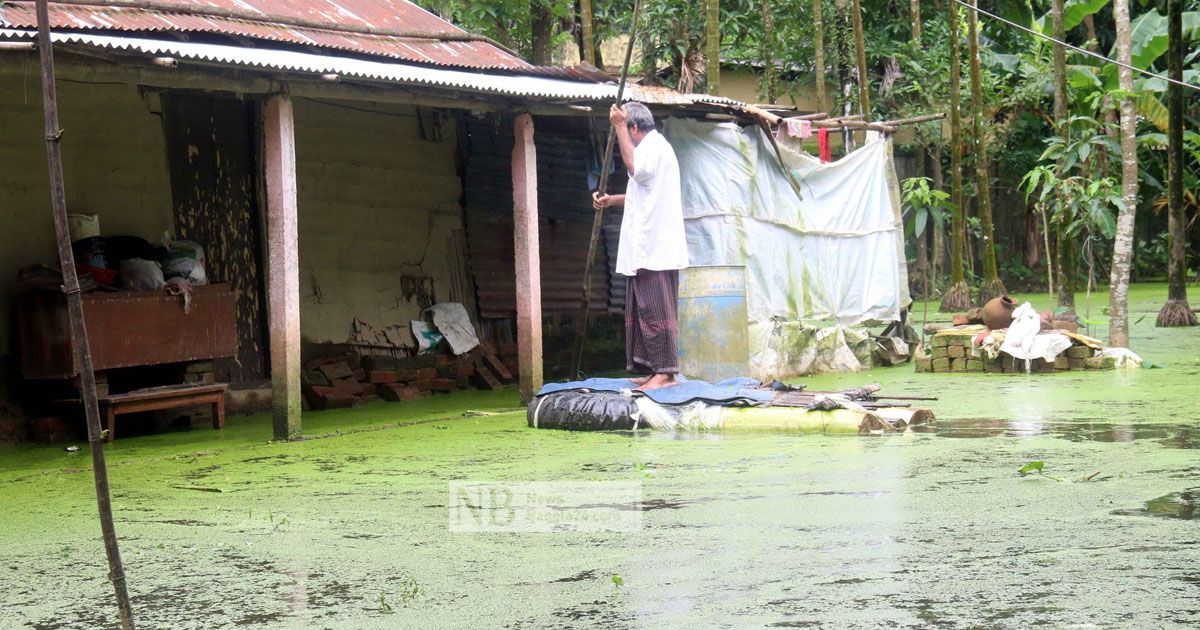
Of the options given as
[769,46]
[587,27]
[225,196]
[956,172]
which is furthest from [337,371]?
[956,172]

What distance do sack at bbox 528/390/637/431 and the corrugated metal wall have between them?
3.46 metres

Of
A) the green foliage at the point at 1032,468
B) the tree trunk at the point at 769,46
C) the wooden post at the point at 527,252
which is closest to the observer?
the green foliage at the point at 1032,468

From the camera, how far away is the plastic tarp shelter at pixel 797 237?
10.7 meters

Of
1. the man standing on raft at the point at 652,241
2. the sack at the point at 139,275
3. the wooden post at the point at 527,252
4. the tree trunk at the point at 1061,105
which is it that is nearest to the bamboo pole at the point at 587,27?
the tree trunk at the point at 1061,105

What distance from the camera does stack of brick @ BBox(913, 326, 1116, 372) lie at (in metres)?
10.8

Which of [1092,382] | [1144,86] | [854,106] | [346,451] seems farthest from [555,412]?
[1144,86]

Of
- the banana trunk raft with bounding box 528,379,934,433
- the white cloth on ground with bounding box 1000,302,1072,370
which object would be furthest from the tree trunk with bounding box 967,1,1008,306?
the banana trunk raft with bounding box 528,379,934,433

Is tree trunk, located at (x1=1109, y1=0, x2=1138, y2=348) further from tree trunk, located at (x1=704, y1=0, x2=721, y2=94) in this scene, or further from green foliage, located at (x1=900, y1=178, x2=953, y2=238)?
green foliage, located at (x1=900, y1=178, x2=953, y2=238)

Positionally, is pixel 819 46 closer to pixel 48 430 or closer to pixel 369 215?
pixel 369 215

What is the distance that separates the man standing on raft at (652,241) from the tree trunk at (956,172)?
643 cm

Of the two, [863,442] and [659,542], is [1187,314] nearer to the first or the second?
[863,442]

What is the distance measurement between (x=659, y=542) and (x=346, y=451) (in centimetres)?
320

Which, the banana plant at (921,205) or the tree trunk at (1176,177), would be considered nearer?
the tree trunk at (1176,177)

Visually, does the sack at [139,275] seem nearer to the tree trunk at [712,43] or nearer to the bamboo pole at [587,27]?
the tree trunk at [712,43]
